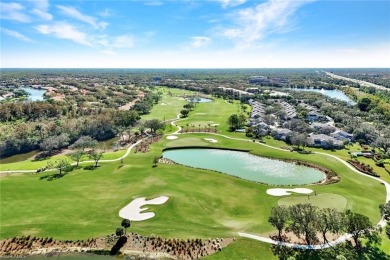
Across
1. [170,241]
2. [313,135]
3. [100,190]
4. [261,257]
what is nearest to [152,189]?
[100,190]

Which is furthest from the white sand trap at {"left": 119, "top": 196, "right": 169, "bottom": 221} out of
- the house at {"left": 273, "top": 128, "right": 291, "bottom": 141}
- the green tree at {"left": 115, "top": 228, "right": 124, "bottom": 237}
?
the house at {"left": 273, "top": 128, "right": 291, "bottom": 141}

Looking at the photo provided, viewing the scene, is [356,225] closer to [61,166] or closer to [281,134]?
[61,166]

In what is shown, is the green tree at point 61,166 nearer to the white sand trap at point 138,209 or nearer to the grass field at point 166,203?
the grass field at point 166,203

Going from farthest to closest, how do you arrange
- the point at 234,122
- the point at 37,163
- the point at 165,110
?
the point at 165,110, the point at 234,122, the point at 37,163

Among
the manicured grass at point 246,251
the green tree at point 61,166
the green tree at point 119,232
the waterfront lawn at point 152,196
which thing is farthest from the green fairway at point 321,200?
the green tree at point 61,166

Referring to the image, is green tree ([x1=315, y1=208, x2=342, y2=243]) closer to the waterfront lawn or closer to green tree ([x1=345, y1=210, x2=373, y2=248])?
green tree ([x1=345, y1=210, x2=373, y2=248])

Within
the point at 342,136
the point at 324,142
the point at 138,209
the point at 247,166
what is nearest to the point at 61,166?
the point at 138,209
